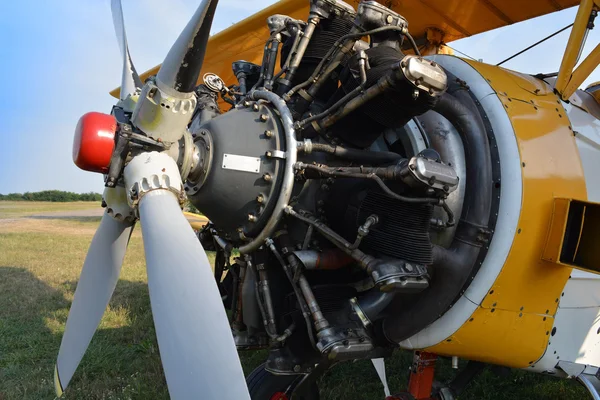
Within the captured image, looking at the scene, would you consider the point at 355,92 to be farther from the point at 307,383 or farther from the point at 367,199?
the point at 307,383

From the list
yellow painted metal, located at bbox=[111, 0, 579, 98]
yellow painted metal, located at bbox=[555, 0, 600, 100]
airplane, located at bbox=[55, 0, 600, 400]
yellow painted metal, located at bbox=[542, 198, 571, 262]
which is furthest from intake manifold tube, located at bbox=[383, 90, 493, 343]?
yellow painted metal, located at bbox=[111, 0, 579, 98]

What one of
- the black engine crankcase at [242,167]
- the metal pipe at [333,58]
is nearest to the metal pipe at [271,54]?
the metal pipe at [333,58]

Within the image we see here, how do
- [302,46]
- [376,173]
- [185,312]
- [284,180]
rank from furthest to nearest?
[302,46] < [284,180] < [376,173] < [185,312]

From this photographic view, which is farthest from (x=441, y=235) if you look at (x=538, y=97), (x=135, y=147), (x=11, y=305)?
(x=11, y=305)

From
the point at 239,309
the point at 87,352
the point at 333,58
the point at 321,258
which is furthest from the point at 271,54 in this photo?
the point at 87,352

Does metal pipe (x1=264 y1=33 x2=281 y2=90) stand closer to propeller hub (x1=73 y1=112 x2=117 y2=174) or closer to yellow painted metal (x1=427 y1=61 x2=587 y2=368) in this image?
propeller hub (x1=73 y1=112 x2=117 y2=174)
